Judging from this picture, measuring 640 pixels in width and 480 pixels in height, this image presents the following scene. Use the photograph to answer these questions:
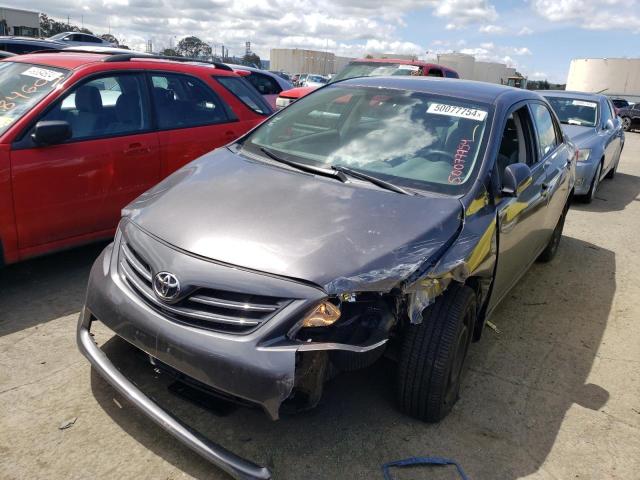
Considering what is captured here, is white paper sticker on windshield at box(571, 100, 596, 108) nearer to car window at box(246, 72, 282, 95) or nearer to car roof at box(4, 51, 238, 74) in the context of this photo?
car window at box(246, 72, 282, 95)

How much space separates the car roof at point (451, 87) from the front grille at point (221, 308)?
209cm

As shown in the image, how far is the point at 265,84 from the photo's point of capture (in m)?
10.5

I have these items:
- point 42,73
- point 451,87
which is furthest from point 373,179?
point 42,73

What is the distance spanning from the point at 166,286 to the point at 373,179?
128 centimetres

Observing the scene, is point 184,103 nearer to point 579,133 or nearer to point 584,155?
point 584,155

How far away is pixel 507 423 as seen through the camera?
2.82 m

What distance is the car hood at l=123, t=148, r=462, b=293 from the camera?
2.25 metres

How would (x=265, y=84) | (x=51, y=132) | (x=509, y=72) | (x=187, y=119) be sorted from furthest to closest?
(x=509, y=72) < (x=265, y=84) < (x=187, y=119) < (x=51, y=132)

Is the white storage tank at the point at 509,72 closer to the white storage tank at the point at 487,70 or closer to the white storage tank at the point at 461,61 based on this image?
the white storage tank at the point at 487,70

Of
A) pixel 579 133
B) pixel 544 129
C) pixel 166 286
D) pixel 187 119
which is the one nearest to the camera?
pixel 166 286

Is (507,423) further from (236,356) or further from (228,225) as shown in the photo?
(228,225)

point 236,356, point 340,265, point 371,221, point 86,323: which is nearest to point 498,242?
point 371,221

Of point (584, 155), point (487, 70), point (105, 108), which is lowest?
point (584, 155)

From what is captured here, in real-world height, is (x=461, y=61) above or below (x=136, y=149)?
above
